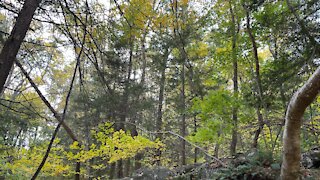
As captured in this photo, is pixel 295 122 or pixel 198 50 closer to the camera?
pixel 295 122

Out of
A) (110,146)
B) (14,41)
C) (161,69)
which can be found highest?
(161,69)

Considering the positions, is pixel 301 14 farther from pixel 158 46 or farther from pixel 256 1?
pixel 158 46

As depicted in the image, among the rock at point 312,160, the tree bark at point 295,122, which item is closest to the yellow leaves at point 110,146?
the rock at point 312,160

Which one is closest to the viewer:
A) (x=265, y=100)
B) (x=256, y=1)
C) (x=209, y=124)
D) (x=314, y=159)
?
(x=314, y=159)

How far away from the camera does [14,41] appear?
71.2 inches

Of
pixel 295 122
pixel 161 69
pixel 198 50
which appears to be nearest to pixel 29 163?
pixel 295 122

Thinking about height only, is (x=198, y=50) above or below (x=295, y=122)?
above

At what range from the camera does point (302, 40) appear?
12.7 ft

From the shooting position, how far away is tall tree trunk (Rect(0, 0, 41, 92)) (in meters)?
1.76

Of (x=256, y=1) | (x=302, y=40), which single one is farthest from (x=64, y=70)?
(x=302, y=40)

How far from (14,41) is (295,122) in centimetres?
223

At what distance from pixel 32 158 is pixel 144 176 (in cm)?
261

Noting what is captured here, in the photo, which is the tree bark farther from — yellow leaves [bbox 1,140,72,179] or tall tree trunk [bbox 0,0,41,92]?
yellow leaves [bbox 1,140,72,179]

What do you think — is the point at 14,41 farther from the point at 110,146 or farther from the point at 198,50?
the point at 198,50
